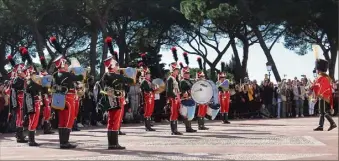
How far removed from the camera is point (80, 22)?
36.8 metres

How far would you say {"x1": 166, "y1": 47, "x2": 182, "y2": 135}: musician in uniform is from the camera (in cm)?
1398

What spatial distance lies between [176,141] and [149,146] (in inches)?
43.3

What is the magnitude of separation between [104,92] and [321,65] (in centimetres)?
654

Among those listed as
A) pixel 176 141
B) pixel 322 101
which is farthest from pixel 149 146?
pixel 322 101

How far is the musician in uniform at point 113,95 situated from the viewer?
10452 mm

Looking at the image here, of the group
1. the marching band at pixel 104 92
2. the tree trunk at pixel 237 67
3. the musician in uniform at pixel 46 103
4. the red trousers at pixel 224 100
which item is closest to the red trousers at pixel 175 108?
the marching band at pixel 104 92

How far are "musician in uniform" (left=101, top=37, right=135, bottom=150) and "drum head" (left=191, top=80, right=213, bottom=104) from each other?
4.13m

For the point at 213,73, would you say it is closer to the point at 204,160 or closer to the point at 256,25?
the point at 256,25

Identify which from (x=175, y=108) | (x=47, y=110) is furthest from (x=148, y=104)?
(x=47, y=110)

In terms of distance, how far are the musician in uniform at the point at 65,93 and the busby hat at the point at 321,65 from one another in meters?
6.66

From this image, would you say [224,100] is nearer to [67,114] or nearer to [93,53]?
[67,114]

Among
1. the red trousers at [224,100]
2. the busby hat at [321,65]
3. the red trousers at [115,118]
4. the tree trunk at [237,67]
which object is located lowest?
the red trousers at [115,118]

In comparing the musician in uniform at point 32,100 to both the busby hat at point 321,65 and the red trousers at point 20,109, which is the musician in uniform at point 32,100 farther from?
the busby hat at point 321,65

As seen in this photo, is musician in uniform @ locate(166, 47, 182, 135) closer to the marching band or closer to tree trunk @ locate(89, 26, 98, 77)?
the marching band
